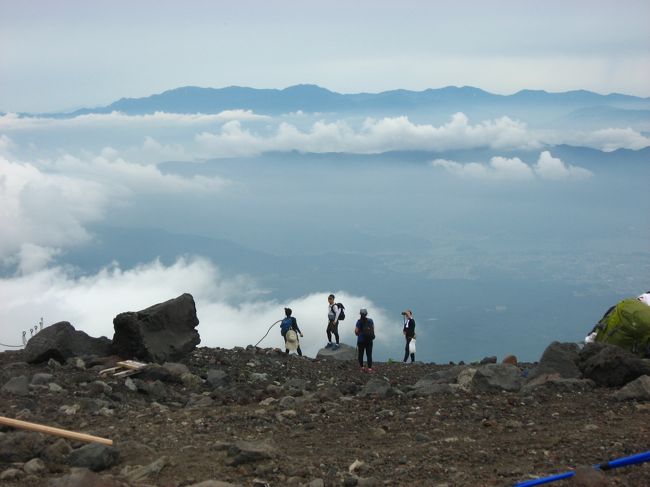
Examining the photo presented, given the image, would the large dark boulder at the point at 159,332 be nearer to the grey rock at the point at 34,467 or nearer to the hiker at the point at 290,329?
the hiker at the point at 290,329

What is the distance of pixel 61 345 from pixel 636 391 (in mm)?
12437

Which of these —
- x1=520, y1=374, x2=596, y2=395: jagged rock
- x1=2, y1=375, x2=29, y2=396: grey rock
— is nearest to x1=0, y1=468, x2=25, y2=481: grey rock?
x1=2, y1=375, x2=29, y2=396: grey rock

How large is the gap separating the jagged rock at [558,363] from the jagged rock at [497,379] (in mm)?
924

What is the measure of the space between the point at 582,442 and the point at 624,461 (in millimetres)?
1407

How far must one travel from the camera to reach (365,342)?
19.7m

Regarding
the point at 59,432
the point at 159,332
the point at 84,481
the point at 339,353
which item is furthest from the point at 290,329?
the point at 84,481

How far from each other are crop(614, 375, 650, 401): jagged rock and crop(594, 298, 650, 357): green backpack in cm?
350

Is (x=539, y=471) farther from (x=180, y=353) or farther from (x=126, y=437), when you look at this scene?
(x=180, y=353)

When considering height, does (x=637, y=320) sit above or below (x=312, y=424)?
above

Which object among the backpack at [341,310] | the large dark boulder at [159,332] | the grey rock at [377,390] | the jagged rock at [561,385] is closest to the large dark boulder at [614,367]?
the jagged rock at [561,385]

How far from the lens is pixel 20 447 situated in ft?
32.6

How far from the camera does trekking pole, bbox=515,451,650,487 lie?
7828 mm

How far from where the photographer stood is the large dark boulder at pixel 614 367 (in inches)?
540

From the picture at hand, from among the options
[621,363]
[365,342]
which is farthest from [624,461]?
[365,342]
